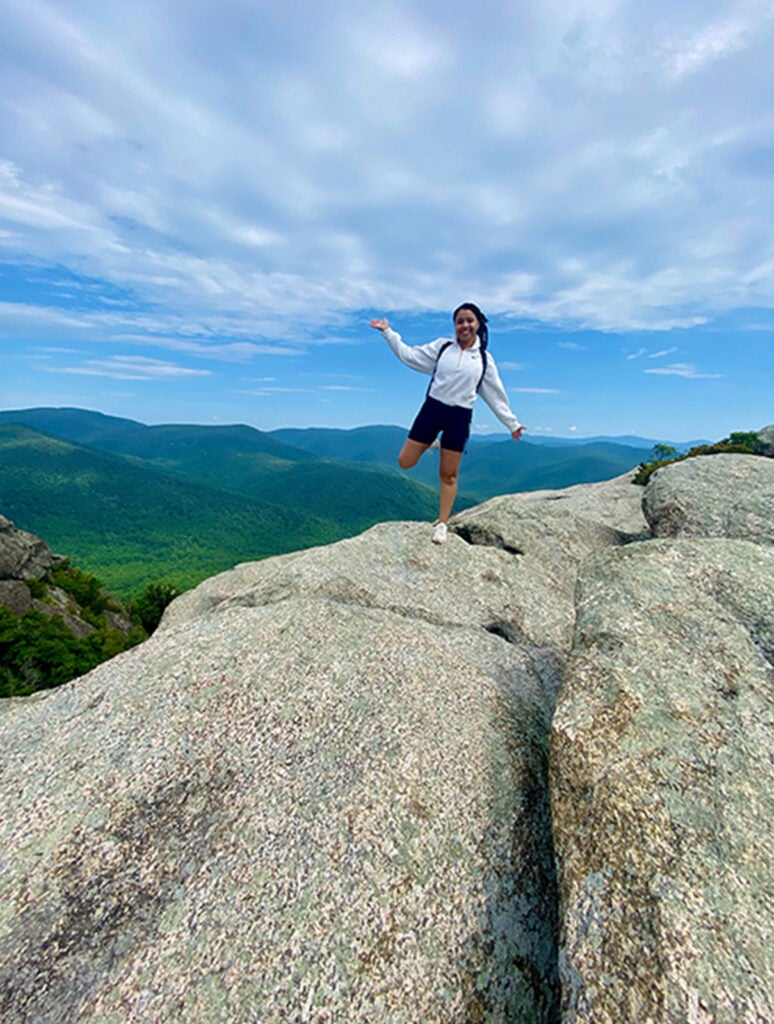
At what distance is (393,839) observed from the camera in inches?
223

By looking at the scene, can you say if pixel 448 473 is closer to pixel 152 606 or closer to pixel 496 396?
pixel 496 396

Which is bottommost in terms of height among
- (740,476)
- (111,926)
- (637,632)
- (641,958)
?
(111,926)

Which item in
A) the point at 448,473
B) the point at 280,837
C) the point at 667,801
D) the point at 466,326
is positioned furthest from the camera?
the point at 448,473

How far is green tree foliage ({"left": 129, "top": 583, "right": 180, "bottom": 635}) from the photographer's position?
4889 centimetres

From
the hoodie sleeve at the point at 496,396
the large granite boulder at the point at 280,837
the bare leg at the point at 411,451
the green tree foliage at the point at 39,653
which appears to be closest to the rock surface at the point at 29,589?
the green tree foliage at the point at 39,653

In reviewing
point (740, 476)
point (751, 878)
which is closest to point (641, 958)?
point (751, 878)

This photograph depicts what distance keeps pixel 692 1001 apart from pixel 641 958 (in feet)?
1.24

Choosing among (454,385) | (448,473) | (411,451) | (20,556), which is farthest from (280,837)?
(20,556)

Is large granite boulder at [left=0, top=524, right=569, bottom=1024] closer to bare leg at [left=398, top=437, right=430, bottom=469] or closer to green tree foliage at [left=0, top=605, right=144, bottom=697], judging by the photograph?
bare leg at [left=398, top=437, right=430, bottom=469]

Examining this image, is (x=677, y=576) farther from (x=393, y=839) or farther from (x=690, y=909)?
(x=393, y=839)

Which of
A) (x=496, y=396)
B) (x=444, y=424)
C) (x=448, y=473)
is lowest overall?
(x=448, y=473)

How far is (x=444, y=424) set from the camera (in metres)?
11.6

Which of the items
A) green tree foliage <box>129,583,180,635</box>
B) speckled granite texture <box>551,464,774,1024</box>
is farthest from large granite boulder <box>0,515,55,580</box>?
speckled granite texture <box>551,464,774,1024</box>

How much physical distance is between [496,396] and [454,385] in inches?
49.3
